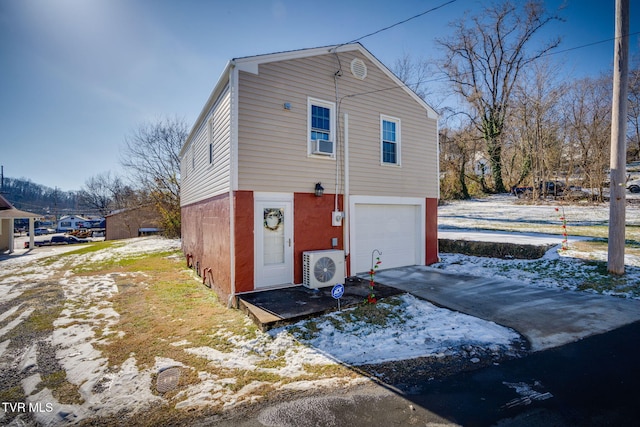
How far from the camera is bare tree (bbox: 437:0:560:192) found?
22.8 metres

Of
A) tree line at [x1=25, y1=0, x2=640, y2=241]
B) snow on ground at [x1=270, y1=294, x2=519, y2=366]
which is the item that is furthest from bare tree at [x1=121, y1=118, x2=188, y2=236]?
snow on ground at [x1=270, y1=294, x2=519, y2=366]

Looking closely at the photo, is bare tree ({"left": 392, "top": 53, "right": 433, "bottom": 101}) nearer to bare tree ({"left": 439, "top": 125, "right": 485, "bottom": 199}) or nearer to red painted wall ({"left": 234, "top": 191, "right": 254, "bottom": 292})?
bare tree ({"left": 439, "top": 125, "right": 485, "bottom": 199})

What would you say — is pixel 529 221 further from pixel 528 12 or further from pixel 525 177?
pixel 528 12

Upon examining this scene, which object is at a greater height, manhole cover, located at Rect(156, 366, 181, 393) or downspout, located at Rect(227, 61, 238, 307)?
downspout, located at Rect(227, 61, 238, 307)

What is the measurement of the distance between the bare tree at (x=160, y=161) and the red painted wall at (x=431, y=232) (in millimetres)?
19635

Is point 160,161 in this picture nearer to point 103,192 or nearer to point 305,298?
point 305,298

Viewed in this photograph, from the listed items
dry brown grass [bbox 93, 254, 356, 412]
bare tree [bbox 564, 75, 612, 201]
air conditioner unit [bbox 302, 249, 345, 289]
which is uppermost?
bare tree [bbox 564, 75, 612, 201]

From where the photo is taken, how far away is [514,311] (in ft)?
17.3

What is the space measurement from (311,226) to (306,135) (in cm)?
216

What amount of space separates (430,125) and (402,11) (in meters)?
3.87

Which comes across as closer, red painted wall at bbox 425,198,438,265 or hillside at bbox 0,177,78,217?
red painted wall at bbox 425,198,438,265

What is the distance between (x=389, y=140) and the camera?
850cm

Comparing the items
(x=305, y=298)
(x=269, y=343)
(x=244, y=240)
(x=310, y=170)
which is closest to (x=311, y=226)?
(x=310, y=170)

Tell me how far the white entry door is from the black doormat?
0.33 meters
